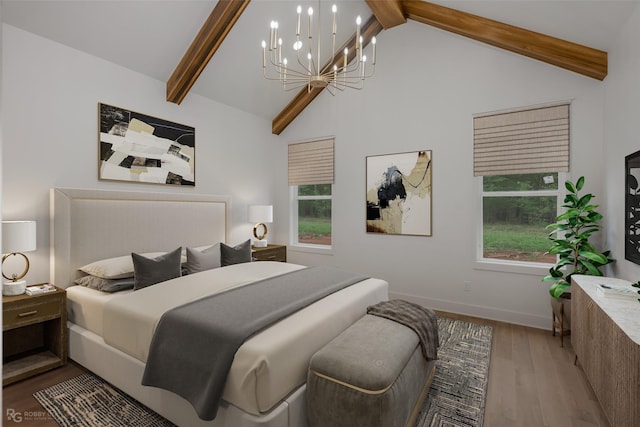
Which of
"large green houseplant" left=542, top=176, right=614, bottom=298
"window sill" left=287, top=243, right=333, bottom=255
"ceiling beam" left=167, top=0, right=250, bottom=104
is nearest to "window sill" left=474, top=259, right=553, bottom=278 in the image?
"large green houseplant" left=542, top=176, right=614, bottom=298

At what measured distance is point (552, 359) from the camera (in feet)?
9.62

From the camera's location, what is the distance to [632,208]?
8.23ft

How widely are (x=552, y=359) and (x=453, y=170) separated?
2.14 meters

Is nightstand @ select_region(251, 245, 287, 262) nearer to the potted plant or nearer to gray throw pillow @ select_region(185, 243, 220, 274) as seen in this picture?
gray throw pillow @ select_region(185, 243, 220, 274)

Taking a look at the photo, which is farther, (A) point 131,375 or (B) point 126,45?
(B) point 126,45

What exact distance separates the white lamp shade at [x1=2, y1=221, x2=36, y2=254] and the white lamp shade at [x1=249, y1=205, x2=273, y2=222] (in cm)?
259

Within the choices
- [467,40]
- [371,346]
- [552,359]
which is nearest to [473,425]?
[371,346]

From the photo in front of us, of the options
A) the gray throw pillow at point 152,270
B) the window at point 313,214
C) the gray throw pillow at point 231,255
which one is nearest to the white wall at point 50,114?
the gray throw pillow at point 152,270

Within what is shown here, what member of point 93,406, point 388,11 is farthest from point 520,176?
point 93,406

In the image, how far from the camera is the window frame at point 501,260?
360 cm

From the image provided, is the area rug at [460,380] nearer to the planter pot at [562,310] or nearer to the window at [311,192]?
the planter pot at [562,310]

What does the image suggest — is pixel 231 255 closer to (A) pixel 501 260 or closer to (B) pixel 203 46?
(B) pixel 203 46

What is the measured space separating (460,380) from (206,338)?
193 cm

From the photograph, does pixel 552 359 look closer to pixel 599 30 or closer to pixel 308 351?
pixel 308 351
